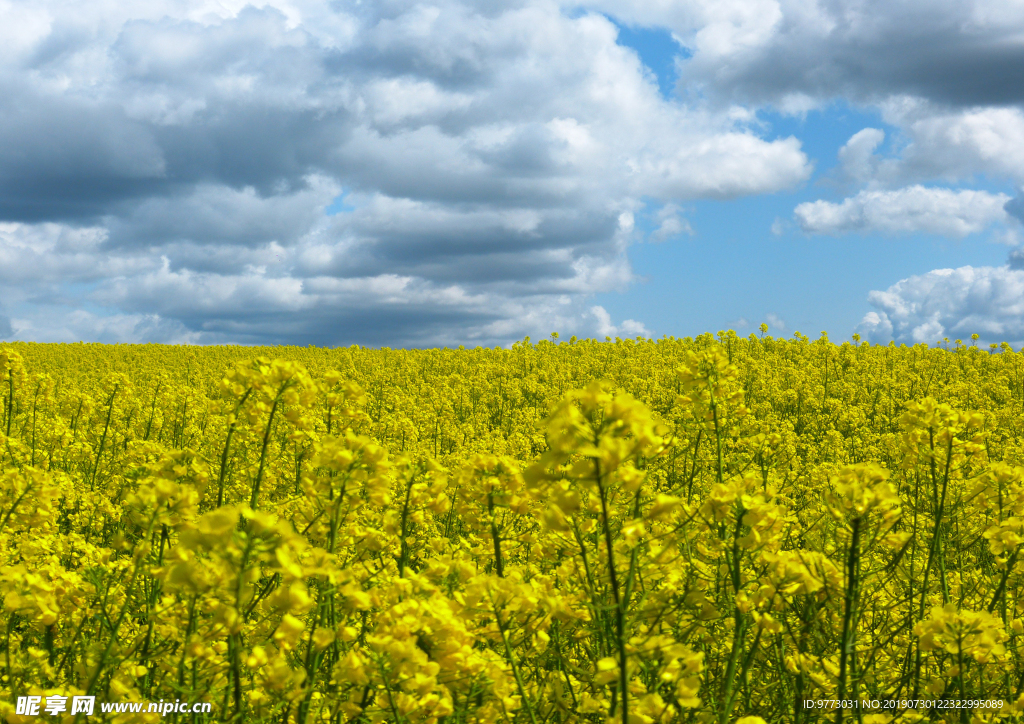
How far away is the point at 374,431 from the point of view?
324 inches

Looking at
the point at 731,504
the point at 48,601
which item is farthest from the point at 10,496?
the point at 731,504

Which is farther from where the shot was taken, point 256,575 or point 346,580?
point 346,580

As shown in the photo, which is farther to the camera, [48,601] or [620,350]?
[620,350]

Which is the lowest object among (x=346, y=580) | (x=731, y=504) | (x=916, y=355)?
(x=346, y=580)

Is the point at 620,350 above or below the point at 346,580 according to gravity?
above

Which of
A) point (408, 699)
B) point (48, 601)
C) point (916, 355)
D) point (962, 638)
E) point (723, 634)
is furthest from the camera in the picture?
point (916, 355)

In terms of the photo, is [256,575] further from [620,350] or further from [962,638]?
[620,350]

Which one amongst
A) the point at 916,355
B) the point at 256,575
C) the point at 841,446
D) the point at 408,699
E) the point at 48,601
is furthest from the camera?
the point at 916,355

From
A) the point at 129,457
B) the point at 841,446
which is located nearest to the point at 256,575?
the point at 129,457

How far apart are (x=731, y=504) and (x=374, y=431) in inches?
Answer: 253

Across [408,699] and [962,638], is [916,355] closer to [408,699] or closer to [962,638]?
[962,638]

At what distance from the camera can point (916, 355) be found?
54.9ft

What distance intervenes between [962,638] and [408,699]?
5.69 ft

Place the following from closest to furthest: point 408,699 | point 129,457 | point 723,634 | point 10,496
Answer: point 408,699
point 723,634
point 10,496
point 129,457
